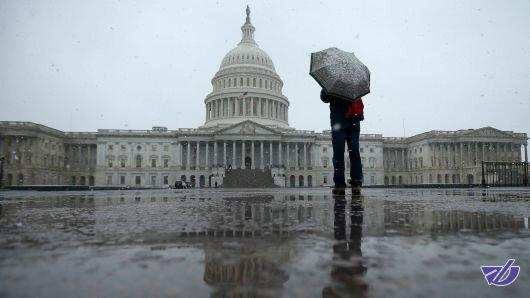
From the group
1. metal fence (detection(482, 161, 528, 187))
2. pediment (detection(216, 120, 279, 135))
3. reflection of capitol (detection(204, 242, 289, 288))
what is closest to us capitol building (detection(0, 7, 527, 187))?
pediment (detection(216, 120, 279, 135))

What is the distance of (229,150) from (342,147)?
61.8 meters

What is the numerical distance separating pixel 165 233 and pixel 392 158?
3301 inches

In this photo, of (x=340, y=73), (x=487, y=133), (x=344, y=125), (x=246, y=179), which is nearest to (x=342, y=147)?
(x=344, y=125)

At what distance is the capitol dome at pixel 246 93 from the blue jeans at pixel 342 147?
64.5 metres

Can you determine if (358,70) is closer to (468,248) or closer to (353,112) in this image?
(353,112)

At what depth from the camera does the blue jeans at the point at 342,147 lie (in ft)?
24.0

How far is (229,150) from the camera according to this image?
68562mm

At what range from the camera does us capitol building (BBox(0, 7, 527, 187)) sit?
Answer: 63.5 m

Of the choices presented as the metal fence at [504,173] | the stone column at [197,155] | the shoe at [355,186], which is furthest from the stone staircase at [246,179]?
the shoe at [355,186]

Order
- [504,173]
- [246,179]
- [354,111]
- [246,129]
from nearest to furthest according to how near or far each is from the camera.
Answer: [354,111]
[504,173]
[246,179]
[246,129]

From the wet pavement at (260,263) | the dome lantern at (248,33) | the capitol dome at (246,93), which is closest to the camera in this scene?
the wet pavement at (260,263)

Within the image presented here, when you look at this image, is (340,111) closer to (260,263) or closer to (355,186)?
(355,186)

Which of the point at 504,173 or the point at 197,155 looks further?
the point at 197,155

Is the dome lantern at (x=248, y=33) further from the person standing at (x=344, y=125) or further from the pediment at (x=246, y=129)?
the person standing at (x=344, y=125)
